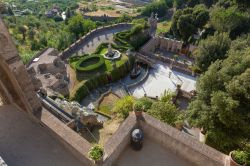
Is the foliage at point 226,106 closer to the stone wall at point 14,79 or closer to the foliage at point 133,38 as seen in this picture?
the stone wall at point 14,79

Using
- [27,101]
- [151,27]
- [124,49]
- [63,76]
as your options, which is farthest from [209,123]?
[151,27]

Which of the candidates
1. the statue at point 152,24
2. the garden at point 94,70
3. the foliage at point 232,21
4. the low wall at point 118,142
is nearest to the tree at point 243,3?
the foliage at point 232,21

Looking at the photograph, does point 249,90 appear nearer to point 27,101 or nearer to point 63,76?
point 27,101

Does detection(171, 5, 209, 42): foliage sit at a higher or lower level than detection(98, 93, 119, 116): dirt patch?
higher

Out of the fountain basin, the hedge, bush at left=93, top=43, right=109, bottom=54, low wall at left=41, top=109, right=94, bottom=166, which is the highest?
low wall at left=41, top=109, right=94, bottom=166

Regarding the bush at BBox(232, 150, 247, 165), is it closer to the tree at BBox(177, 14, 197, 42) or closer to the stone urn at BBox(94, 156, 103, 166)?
the stone urn at BBox(94, 156, 103, 166)

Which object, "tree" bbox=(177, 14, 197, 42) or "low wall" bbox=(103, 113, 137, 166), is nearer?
"low wall" bbox=(103, 113, 137, 166)

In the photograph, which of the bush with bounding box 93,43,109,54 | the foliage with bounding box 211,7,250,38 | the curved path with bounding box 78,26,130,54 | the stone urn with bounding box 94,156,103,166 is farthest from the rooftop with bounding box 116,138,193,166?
the foliage with bounding box 211,7,250,38
